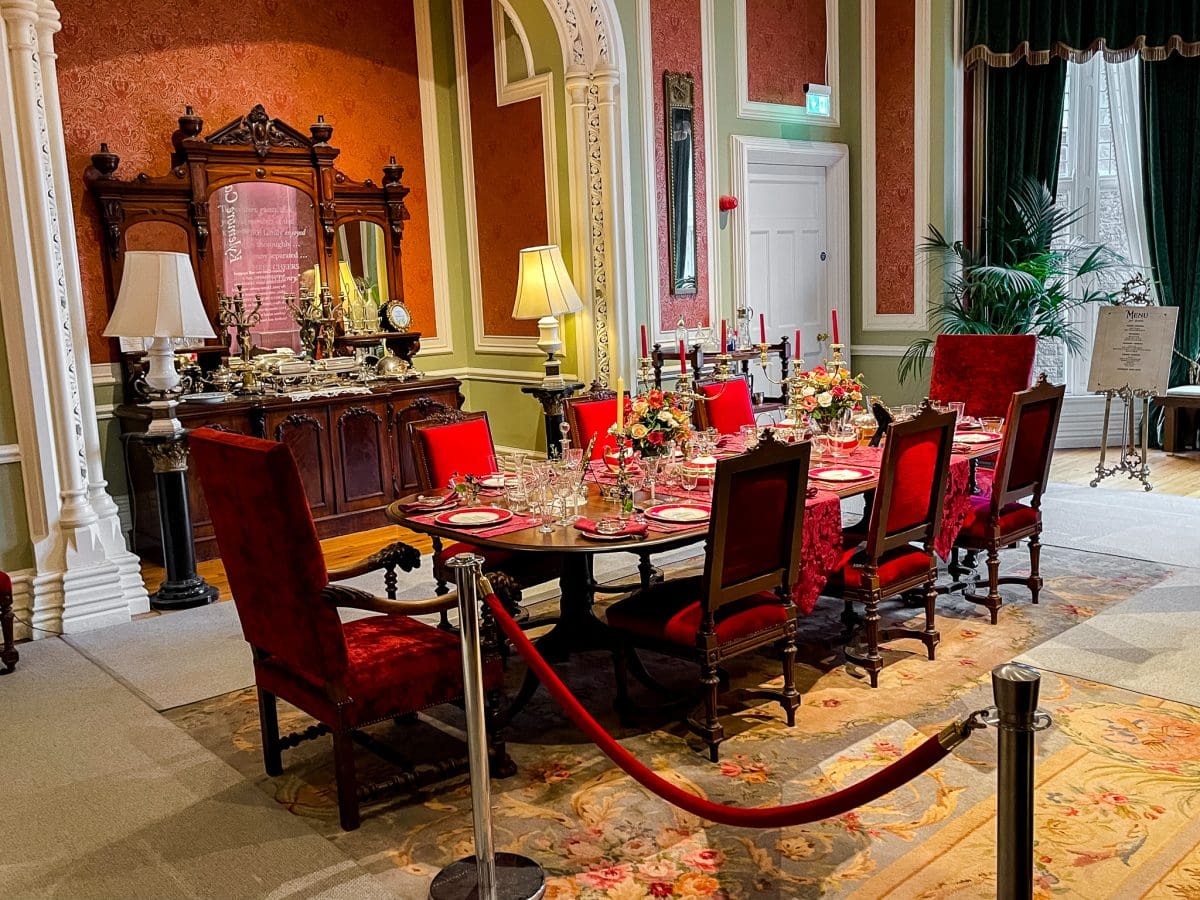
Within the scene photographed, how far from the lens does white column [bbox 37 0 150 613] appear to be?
4.83m

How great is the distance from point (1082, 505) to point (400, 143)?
493 cm

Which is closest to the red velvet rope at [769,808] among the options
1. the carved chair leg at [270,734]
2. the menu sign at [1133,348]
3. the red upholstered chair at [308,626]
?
the red upholstered chair at [308,626]

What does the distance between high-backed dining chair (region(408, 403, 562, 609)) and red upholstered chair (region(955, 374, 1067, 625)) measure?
172 cm

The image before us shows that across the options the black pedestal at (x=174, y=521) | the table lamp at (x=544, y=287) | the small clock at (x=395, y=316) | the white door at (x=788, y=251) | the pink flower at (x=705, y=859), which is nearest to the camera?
the pink flower at (x=705, y=859)

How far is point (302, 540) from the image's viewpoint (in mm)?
2871

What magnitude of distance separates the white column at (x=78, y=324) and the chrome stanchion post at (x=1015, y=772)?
4281 mm

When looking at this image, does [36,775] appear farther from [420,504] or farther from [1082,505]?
[1082,505]

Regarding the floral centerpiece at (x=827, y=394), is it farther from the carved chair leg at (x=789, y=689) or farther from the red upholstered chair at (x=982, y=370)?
the red upholstered chair at (x=982, y=370)

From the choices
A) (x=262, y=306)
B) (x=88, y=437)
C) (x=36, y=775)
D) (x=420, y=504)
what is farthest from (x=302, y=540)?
(x=262, y=306)

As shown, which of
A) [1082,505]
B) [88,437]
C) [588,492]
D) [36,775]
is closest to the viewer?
[36,775]

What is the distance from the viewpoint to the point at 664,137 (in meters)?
7.08

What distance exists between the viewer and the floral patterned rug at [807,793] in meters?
2.68

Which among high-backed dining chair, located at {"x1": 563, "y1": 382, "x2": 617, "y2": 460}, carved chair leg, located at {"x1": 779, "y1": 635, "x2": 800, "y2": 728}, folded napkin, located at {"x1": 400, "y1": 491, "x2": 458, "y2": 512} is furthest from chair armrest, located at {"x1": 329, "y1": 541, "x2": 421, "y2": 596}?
high-backed dining chair, located at {"x1": 563, "y1": 382, "x2": 617, "y2": 460}

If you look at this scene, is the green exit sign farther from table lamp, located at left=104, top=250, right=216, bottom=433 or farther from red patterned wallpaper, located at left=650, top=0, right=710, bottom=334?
table lamp, located at left=104, top=250, right=216, bottom=433
